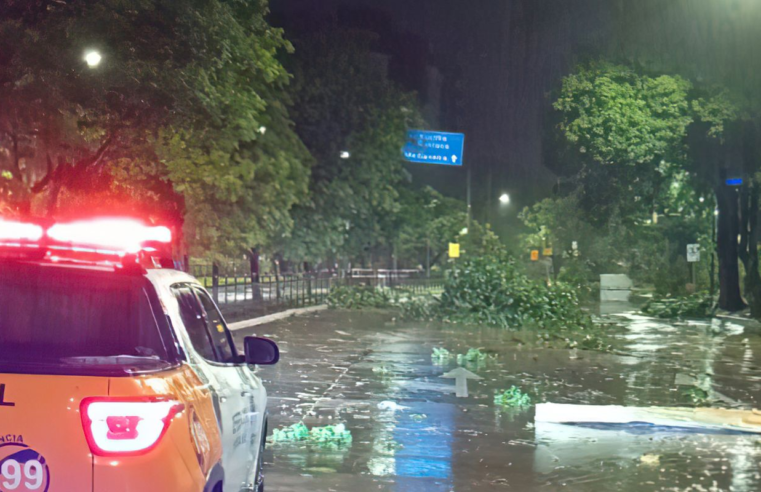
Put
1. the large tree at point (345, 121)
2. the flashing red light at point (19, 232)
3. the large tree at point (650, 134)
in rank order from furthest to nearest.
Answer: the large tree at point (345, 121) → the large tree at point (650, 134) → the flashing red light at point (19, 232)

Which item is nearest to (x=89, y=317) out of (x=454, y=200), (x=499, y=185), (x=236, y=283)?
(x=236, y=283)

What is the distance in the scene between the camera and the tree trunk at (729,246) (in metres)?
41.1

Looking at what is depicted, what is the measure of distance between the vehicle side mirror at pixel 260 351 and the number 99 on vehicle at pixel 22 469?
2174mm

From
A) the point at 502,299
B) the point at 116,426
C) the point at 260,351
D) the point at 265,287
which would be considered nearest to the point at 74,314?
the point at 116,426

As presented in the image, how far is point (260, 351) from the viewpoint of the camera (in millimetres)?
6273

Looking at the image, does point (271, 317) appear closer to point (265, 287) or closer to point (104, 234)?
point (265, 287)

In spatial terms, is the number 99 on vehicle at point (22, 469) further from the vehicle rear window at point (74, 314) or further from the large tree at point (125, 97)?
the large tree at point (125, 97)

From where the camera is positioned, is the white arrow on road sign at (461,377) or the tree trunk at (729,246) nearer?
the white arrow on road sign at (461,377)

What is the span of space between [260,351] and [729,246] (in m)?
37.5

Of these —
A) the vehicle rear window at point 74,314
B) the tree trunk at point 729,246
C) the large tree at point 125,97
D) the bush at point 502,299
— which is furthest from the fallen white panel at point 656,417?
the tree trunk at point 729,246

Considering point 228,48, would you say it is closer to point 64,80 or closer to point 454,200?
point 64,80

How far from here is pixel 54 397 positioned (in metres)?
4.16

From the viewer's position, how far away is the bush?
3072 cm

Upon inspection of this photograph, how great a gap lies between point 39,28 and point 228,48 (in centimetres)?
341
